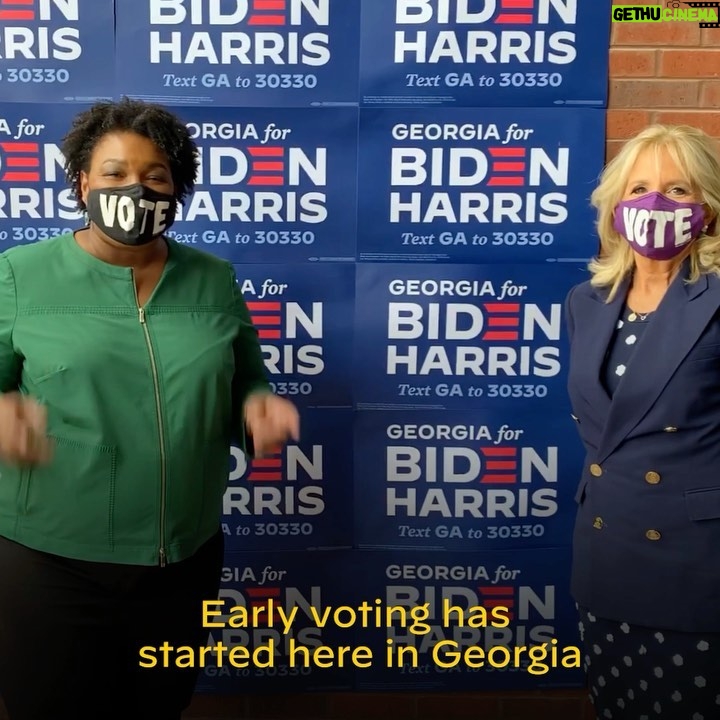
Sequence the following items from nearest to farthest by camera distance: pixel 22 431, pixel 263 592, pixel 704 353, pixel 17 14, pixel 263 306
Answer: pixel 22 431, pixel 704 353, pixel 17 14, pixel 263 306, pixel 263 592

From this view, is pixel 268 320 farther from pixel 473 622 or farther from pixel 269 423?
pixel 473 622

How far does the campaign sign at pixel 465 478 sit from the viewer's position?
7.63 feet

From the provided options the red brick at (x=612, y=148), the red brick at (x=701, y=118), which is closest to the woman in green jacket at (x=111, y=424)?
the red brick at (x=612, y=148)

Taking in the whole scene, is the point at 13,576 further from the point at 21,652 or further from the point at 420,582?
the point at 420,582

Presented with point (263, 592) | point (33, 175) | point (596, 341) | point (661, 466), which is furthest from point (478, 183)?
point (263, 592)

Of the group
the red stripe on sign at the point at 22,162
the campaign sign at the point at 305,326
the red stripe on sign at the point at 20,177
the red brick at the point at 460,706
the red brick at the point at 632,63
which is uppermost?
the red brick at the point at 632,63

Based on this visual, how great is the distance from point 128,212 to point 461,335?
41.9 inches

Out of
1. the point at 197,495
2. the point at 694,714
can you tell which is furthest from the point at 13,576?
the point at 694,714

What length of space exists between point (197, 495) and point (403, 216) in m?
1.01

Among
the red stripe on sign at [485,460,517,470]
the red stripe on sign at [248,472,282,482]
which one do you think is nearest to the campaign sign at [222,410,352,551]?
the red stripe on sign at [248,472,282,482]

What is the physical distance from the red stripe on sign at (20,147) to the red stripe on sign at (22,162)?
24 mm

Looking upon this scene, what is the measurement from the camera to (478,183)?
221 cm

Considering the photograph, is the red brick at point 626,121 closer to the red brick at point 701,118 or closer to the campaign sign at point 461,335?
the red brick at point 701,118

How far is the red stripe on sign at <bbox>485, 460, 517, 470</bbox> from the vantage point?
92.2 inches
